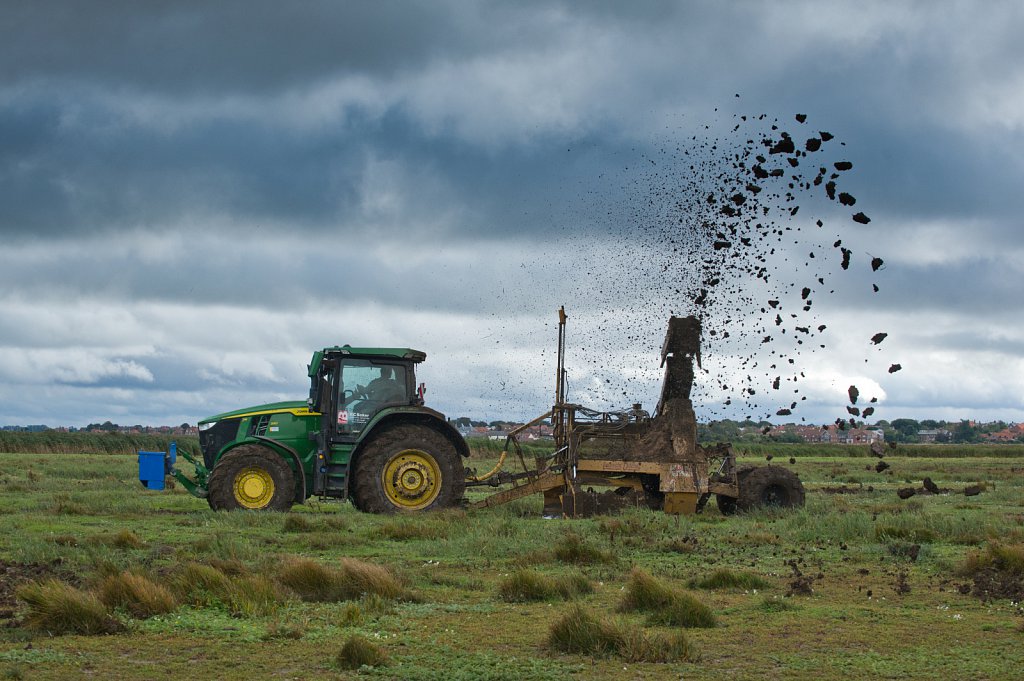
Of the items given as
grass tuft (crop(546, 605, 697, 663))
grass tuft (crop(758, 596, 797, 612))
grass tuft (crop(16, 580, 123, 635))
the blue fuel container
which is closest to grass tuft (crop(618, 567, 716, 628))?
grass tuft (crop(758, 596, 797, 612))

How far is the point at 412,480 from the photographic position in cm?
2258

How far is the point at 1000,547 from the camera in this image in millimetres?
14875

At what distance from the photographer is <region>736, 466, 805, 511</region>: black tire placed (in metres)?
23.2

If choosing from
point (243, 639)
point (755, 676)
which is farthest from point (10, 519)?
point (755, 676)

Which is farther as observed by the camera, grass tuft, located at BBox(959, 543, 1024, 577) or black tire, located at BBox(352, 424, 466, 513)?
black tire, located at BBox(352, 424, 466, 513)

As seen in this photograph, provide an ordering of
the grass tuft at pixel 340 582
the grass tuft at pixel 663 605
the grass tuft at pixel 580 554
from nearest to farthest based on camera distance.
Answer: the grass tuft at pixel 663 605
the grass tuft at pixel 340 582
the grass tuft at pixel 580 554

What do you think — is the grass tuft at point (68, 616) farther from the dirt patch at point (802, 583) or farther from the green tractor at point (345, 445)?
the green tractor at point (345, 445)

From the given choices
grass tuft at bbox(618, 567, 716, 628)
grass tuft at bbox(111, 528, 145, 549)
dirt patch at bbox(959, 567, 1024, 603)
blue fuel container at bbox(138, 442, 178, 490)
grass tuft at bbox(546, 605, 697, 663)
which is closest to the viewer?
grass tuft at bbox(546, 605, 697, 663)

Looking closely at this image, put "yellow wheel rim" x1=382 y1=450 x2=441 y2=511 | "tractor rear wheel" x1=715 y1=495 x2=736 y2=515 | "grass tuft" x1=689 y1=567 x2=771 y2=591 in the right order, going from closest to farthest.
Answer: "grass tuft" x1=689 y1=567 x2=771 y2=591
"yellow wheel rim" x1=382 y1=450 x2=441 y2=511
"tractor rear wheel" x1=715 y1=495 x2=736 y2=515

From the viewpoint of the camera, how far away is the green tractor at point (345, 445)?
2205 cm

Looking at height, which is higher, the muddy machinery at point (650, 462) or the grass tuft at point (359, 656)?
the muddy machinery at point (650, 462)

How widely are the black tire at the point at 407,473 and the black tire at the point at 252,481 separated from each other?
4.69ft

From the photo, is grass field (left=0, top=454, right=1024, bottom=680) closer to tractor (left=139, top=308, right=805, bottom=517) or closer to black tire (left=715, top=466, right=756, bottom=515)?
tractor (left=139, top=308, right=805, bottom=517)

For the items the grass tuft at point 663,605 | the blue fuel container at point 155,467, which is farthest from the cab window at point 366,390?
the grass tuft at point 663,605
